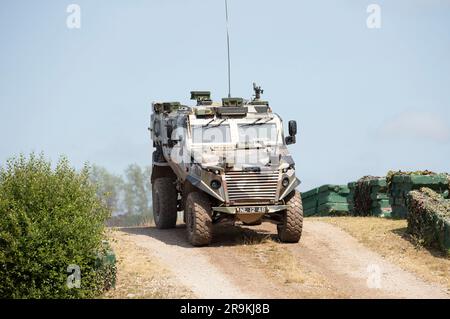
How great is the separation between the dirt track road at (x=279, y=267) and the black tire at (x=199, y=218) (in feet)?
0.80

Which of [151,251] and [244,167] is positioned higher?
[244,167]

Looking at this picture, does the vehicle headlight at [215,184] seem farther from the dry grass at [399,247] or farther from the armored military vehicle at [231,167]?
the dry grass at [399,247]

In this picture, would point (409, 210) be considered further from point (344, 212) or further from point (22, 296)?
point (22, 296)

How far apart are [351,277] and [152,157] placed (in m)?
7.87

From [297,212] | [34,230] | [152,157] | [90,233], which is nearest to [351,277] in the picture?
[297,212]

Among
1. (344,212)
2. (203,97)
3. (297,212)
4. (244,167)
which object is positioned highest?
(203,97)

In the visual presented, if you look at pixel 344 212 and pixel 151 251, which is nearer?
pixel 151 251

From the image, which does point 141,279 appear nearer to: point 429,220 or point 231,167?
point 231,167

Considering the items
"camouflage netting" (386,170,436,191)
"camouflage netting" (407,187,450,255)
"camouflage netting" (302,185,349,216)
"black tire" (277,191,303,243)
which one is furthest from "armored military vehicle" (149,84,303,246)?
"camouflage netting" (302,185,349,216)

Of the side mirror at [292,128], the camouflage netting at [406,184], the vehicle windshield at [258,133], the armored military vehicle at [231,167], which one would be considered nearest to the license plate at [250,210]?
the armored military vehicle at [231,167]

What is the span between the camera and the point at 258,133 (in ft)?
62.4

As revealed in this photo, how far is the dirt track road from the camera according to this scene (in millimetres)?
15047

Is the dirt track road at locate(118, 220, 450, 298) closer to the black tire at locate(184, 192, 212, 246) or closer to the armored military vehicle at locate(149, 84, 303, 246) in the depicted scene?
the black tire at locate(184, 192, 212, 246)
